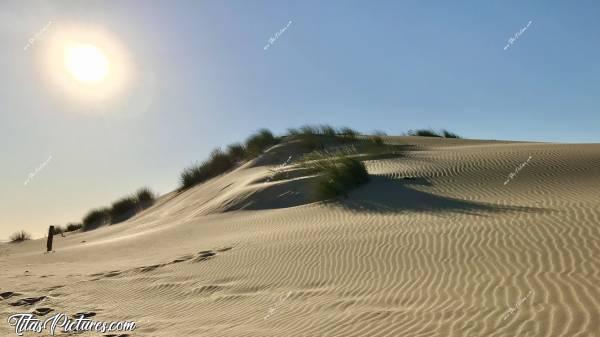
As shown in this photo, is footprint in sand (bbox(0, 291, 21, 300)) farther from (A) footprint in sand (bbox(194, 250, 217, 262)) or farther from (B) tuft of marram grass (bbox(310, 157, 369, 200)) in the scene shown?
(B) tuft of marram grass (bbox(310, 157, 369, 200))

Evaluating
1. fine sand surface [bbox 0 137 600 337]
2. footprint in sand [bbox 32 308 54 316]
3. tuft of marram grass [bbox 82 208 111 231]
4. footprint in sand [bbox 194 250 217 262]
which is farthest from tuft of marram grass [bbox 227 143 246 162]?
footprint in sand [bbox 32 308 54 316]

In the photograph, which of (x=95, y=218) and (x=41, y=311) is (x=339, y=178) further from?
(x=95, y=218)

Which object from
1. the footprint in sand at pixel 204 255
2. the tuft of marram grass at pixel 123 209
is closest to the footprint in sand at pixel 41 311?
the footprint in sand at pixel 204 255

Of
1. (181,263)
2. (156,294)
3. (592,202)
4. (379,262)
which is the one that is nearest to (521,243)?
(379,262)

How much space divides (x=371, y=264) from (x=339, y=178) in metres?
7.89

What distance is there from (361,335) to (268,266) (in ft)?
14.1

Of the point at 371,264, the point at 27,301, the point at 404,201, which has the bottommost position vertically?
the point at 371,264

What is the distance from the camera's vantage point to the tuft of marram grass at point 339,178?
16.0m

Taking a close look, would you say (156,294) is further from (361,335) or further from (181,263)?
(361,335)

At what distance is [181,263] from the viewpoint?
36.6 feet

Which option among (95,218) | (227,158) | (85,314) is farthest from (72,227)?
(85,314)

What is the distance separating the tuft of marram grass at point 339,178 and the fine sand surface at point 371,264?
0.44m

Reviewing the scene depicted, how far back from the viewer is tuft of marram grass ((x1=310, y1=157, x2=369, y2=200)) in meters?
16.0

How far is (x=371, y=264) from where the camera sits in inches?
341
